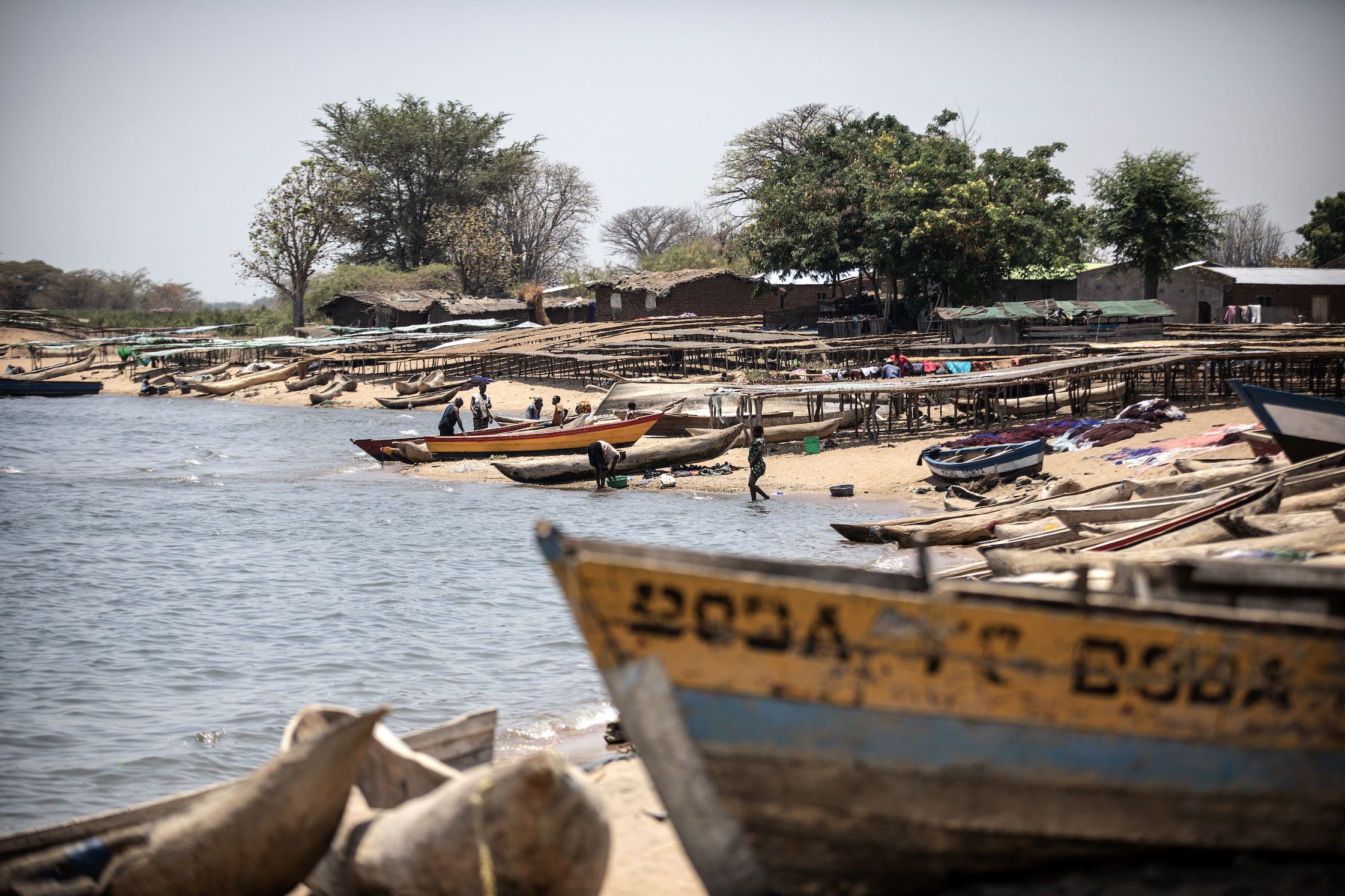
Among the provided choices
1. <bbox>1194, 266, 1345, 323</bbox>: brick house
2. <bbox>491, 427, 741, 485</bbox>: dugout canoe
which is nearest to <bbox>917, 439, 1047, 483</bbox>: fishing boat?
<bbox>491, 427, 741, 485</bbox>: dugout canoe

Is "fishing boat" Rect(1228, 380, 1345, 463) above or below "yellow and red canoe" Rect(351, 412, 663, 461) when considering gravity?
above

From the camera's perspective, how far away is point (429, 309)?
6000cm

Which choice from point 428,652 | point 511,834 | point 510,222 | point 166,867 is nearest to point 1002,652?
point 511,834

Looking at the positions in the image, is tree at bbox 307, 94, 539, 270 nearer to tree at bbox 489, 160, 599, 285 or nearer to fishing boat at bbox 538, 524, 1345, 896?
tree at bbox 489, 160, 599, 285

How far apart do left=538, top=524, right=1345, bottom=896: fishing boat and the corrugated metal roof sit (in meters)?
46.0

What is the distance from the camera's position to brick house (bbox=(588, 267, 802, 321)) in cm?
5138

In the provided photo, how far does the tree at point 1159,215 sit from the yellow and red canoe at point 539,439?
28905 millimetres

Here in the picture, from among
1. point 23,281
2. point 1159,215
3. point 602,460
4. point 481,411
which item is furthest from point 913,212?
point 23,281

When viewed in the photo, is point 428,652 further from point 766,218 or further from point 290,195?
point 290,195

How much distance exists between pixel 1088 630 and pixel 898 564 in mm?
8614

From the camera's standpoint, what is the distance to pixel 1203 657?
3.87 metres

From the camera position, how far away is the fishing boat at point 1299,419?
33.8ft

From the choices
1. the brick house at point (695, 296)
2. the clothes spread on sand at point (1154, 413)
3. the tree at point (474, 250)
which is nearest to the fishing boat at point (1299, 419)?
the clothes spread on sand at point (1154, 413)

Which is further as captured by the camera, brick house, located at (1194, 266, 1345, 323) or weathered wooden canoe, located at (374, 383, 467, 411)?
brick house, located at (1194, 266, 1345, 323)
